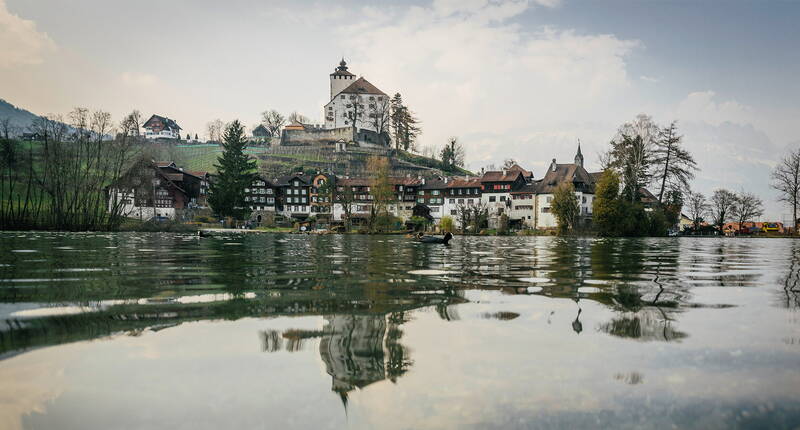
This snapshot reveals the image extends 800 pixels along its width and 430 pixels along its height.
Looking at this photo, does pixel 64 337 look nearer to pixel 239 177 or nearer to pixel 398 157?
pixel 239 177

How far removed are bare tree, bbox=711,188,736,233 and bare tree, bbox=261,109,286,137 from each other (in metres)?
138

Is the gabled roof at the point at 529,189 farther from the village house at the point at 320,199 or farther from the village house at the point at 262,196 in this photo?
the village house at the point at 262,196

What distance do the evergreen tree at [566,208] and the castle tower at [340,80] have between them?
119 meters

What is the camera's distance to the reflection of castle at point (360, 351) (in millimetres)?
4496

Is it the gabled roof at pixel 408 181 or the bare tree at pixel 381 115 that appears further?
the bare tree at pixel 381 115

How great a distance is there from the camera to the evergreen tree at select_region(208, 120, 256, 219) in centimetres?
9188

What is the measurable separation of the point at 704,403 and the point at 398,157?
152506mm

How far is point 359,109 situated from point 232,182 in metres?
78.7

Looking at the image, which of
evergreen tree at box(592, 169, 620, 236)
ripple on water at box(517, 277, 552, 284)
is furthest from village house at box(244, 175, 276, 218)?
ripple on water at box(517, 277, 552, 284)

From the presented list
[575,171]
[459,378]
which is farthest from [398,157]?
[459,378]

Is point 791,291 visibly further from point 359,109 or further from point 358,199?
point 359,109

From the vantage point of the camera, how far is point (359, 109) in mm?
164250

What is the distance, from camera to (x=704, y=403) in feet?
13.0

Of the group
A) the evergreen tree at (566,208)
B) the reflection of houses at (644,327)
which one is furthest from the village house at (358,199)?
the reflection of houses at (644,327)
